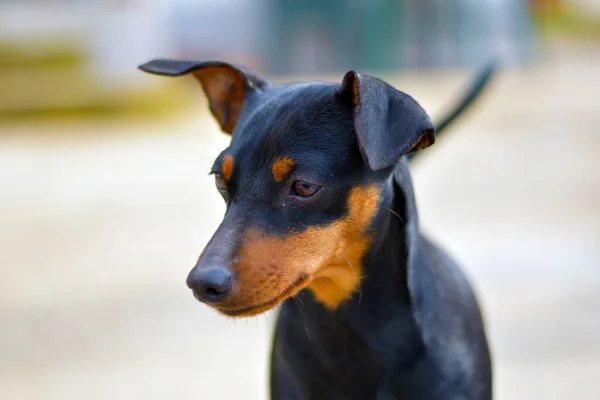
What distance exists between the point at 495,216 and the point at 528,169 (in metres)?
2.47

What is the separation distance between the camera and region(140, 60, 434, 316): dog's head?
215cm

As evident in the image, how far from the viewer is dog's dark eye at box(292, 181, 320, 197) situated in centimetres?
229

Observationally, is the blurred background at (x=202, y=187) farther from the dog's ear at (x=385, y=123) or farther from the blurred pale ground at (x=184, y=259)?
the dog's ear at (x=385, y=123)

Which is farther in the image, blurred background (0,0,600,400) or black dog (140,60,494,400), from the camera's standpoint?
blurred background (0,0,600,400)

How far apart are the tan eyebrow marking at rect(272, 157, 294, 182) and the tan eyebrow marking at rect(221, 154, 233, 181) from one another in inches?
5.3

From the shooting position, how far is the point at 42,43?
14.7m

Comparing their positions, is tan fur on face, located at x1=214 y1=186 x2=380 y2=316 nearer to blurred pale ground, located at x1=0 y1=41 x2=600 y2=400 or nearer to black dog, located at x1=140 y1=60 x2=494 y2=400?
black dog, located at x1=140 y1=60 x2=494 y2=400

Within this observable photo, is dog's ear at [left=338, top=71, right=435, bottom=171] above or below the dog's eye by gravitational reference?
above

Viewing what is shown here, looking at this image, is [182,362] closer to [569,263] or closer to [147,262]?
[147,262]

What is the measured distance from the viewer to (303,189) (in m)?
2.29

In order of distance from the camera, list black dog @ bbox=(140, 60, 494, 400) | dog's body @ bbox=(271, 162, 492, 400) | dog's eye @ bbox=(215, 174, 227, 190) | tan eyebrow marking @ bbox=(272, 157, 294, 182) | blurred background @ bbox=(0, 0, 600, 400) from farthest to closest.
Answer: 1. blurred background @ bbox=(0, 0, 600, 400)
2. dog's body @ bbox=(271, 162, 492, 400)
3. dog's eye @ bbox=(215, 174, 227, 190)
4. tan eyebrow marking @ bbox=(272, 157, 294, 182)
5. black dog @ bbox=(140, 60, 494, 400)

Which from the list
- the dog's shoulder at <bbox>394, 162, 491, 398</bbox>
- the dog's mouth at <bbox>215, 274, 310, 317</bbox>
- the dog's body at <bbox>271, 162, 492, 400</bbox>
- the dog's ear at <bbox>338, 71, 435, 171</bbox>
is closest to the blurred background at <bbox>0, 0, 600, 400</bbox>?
the dog's body at <bbox>271, 162, 492, 400</bbox>

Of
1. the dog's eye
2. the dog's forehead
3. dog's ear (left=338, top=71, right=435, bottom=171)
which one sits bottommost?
the dog's eye

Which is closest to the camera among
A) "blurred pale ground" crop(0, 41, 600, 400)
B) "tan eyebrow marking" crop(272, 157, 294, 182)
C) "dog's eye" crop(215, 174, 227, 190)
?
"tan eyebrow marking" crop(272, 157, 294, 182)
